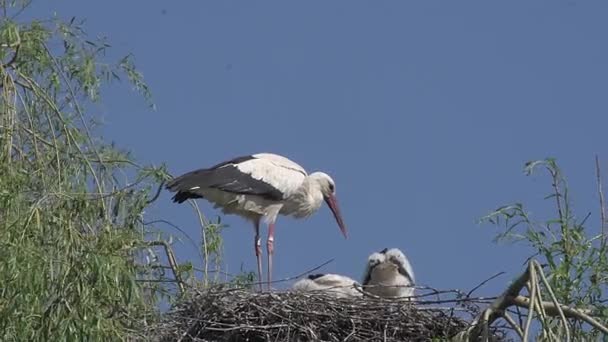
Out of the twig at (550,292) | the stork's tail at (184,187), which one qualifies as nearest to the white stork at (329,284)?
the stork's tail at (184,187)

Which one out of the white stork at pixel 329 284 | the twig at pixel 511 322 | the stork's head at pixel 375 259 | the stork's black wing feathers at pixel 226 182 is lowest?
the twig at pixel 511 322

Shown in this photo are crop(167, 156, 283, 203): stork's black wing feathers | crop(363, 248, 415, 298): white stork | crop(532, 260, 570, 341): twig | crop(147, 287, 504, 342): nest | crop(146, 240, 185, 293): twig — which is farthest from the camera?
crop(167, 156, 283, 203): stork's black wing feathers

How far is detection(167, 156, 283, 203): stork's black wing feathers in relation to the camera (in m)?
11.8

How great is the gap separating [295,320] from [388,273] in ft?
4.51

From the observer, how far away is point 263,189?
12.4 metres

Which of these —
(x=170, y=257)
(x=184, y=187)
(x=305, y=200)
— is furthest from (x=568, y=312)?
(x=305, y=200)

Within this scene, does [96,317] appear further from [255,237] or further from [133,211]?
[255,237]

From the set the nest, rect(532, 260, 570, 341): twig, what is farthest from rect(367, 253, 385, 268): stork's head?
rect(532, 260, 570, 341): twig

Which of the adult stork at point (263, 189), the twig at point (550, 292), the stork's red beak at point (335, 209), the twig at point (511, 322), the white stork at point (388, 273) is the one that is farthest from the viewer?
the stork's red beak at point (335, 209)

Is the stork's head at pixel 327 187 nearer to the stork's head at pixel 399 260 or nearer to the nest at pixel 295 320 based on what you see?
the stork's head at pixel 399 260

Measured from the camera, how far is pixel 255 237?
1294 centimetres

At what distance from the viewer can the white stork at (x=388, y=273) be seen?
1052cm

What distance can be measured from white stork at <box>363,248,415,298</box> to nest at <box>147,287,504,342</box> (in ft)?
3.08

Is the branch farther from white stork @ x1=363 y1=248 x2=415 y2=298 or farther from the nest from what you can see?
white stork @ x1=363 y1=248 x2=415 y2=298
